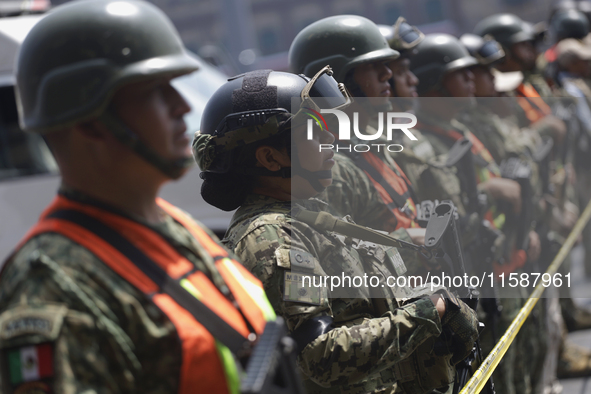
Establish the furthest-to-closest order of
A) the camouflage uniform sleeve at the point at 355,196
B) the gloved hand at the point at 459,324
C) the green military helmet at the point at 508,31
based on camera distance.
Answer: the green military helmet at the point at 508,31 → the camouflage uniform sleeve at the point at 355,196 → the gloved hand at the point at 459,324

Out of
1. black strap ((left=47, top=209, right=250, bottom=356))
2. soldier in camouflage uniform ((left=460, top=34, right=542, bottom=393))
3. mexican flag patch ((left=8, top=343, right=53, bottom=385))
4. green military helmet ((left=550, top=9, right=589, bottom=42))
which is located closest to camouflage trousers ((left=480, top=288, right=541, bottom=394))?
soldier in camouflage uniform ((left=460, top=34, right=542, bottom=393))

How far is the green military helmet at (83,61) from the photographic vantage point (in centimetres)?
146

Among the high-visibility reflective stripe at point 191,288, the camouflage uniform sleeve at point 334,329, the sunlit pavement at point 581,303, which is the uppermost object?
the high-visibility reflective stripe at point 191,288

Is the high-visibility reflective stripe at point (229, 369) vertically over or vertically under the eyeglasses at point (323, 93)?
under

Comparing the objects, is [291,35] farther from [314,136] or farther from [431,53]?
[314,136]

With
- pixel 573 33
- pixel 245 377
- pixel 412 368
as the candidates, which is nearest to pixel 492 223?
pixel 412 368

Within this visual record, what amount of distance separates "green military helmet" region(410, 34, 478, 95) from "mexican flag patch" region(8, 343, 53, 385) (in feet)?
12.9

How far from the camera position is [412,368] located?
8.29 ft

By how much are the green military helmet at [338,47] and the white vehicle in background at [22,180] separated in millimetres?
1788

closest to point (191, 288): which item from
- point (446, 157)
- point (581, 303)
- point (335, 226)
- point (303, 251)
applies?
point (303, 251)

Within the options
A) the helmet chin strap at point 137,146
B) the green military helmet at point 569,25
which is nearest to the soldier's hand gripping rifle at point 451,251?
the helmet chin strap at point 137,146

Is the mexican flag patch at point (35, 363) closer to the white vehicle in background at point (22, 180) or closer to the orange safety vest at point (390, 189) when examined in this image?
the orange safety vest at point (390, 189)

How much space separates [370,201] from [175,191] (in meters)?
2.28

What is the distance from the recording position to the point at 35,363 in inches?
50.2
